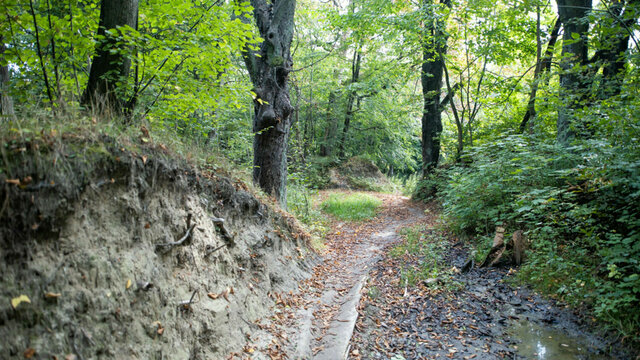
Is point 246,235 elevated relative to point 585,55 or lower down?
lower down

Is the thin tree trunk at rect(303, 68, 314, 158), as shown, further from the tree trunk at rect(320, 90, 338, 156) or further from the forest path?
the forest path

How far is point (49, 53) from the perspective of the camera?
13.8 feet

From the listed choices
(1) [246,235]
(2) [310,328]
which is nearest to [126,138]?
(1) [246,235]

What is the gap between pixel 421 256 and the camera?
7.26 meters

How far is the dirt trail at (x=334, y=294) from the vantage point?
4309mm

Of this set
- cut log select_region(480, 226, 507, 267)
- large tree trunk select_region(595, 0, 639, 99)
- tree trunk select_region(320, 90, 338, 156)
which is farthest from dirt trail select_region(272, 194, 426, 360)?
tree trunk select_region(320, 90, 338, 156)

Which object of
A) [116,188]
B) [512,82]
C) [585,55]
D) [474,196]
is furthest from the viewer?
[512,82]

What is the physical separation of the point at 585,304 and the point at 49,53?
7.85 meters

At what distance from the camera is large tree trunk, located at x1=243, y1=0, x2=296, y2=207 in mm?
7230

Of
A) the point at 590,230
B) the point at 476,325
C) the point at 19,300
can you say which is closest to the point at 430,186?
the point at 590,230

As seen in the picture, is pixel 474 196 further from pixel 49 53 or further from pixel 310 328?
pixel 49 53

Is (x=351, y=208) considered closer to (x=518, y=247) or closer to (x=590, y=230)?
(x=518, y=247)

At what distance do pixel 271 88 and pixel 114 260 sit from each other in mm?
5363

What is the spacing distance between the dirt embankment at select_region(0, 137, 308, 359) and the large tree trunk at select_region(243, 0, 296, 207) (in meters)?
3.05
